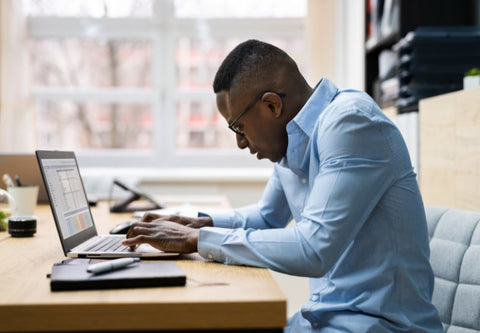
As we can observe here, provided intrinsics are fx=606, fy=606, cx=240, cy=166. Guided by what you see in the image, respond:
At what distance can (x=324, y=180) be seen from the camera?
1152 mm

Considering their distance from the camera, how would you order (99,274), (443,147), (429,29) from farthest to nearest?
(429,29) < (443,147) < (99,274)

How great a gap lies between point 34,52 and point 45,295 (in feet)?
10.9

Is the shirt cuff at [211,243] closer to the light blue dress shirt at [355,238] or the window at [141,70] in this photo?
the light blue dress shirt at [355,238]

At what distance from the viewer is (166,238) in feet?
4.23

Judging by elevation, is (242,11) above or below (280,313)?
above

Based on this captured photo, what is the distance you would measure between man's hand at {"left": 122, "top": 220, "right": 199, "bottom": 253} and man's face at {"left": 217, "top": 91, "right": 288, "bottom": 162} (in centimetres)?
27

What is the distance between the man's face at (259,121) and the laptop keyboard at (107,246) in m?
0.38

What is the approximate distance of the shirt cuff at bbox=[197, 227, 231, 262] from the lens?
4.01 feet

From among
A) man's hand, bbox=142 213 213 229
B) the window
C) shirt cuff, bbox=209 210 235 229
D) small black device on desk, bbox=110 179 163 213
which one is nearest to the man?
man's hand, bbox=142 213 213 229

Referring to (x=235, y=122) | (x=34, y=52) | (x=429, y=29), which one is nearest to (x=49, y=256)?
(x=235, y=122)

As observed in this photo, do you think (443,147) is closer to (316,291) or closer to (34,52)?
(316,291)

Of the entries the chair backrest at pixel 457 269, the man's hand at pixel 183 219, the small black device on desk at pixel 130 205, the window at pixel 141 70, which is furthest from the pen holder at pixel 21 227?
the window at pixel 141 70

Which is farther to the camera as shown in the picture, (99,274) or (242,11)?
(242,11)

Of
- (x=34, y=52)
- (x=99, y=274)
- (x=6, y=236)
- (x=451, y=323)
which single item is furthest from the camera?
(x=34, y=52)
